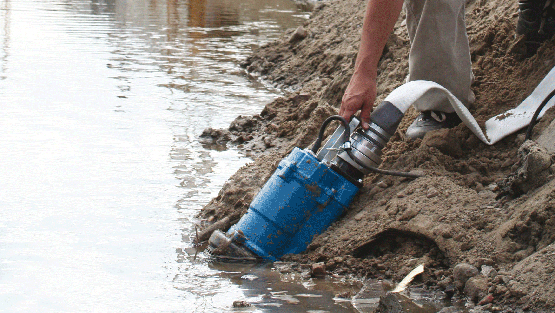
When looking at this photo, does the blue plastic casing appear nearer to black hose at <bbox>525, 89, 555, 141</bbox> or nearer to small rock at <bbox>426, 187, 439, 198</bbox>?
small rock at <bbox>426, 187, 439, 198</bbox>

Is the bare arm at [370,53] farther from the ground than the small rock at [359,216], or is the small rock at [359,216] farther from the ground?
the bare arm at [370,53]

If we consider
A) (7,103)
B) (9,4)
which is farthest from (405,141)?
(9,4)

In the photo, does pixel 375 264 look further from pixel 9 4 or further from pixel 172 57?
pixel 9 4

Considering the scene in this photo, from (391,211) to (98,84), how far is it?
5.96 meters

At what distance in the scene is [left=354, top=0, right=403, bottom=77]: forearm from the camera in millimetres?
3248

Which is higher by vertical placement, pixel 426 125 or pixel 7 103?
pixel 426 125

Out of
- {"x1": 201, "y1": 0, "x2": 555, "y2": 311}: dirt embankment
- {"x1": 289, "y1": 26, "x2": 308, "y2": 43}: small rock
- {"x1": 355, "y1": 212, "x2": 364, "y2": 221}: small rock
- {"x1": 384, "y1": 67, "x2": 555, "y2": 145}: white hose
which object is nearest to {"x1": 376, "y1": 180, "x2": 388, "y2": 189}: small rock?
{"x1": 201, "y1": 0, "x2": 555, "y2": 311}: dirt embankment

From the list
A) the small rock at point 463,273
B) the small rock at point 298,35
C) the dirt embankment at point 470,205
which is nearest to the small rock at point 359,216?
the dirt embankment at point 470,205

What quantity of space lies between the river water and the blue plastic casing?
6.5 inches

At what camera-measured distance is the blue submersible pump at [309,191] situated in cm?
325

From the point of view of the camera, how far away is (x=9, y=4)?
1852cm

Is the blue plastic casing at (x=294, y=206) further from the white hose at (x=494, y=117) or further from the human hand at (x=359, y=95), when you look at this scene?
the white hose at (x=494, y=117)

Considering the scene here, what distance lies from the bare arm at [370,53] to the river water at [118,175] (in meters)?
0.89

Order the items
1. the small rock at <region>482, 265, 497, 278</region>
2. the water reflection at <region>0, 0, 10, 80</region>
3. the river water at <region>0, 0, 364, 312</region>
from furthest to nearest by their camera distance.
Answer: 1. the water reflection at <region>0, 0, 10, 80</region>
2. the river water at <region>0, 0, 364, 312</region>
3. the small rock at <region>482, 265, 497, 278</region>
